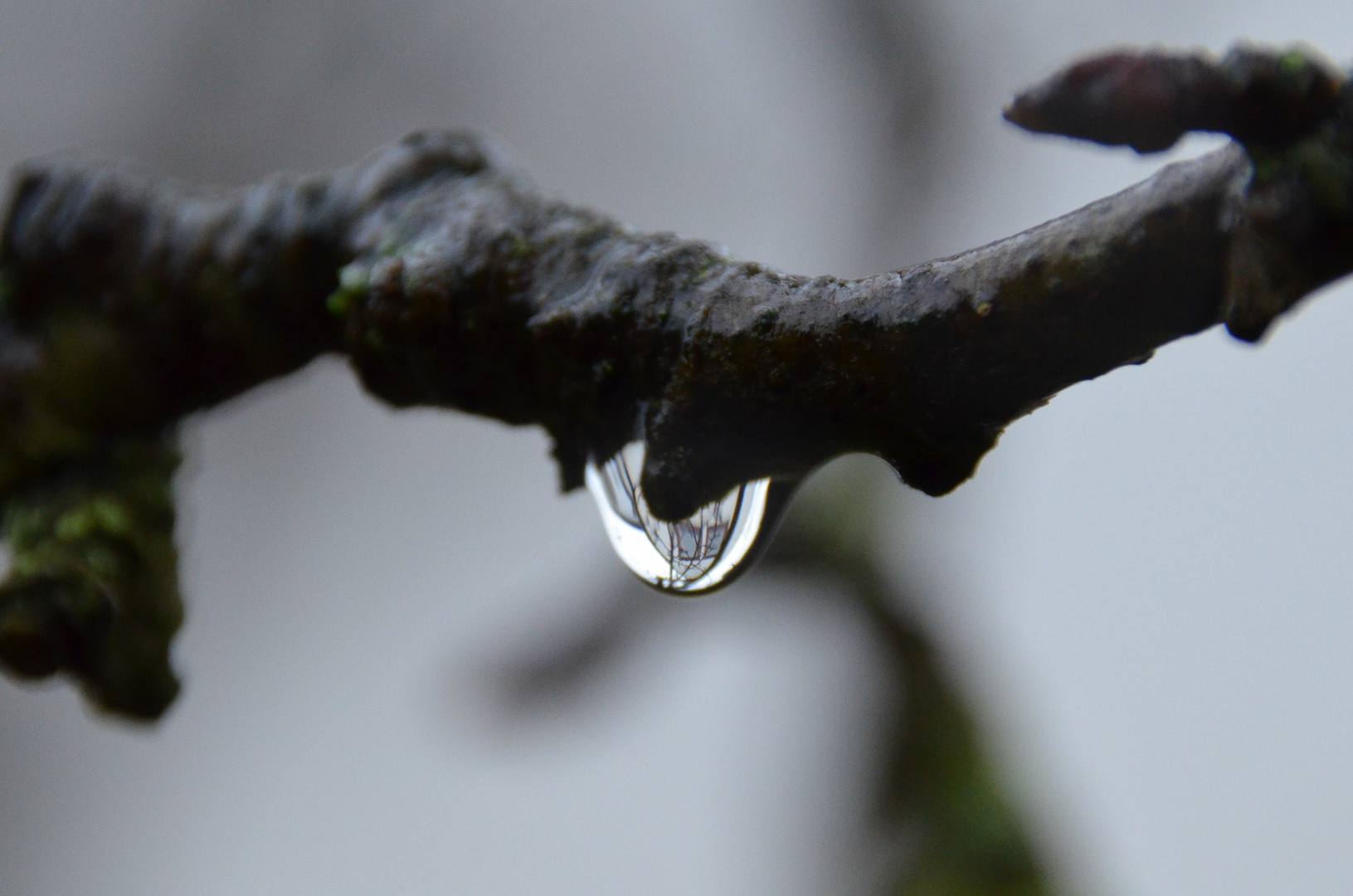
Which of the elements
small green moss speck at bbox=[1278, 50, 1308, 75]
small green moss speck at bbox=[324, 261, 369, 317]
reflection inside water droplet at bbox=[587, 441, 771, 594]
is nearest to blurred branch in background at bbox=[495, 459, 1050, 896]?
reflection inside water droplet at bbox=[587, 441, 771, 594]

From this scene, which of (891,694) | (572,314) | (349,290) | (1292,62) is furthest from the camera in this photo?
(891,694)

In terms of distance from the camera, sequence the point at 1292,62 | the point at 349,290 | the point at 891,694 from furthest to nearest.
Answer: the point at 891,694, the point at 349,290, the point at 1292,62

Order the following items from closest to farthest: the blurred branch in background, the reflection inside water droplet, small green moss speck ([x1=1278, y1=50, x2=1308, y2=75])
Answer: small green moss speck ([x1=1278, y1=50, x2=1308, y2=75])
the reflection inside water droplet
the blurred branch in background

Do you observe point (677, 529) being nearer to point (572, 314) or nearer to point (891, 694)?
point (572, 314)

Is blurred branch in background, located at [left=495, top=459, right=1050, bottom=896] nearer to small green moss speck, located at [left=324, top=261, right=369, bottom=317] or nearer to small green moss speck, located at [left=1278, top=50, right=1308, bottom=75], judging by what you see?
small green moss speck, located at [left=324, top=261, right=369, bottom=317]

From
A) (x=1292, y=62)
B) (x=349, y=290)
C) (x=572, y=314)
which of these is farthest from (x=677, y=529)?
(x=1292, y=62)

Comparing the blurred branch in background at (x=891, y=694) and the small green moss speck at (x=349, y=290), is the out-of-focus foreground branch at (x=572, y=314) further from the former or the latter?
the blurred branch in background at (x=891, y=694)
